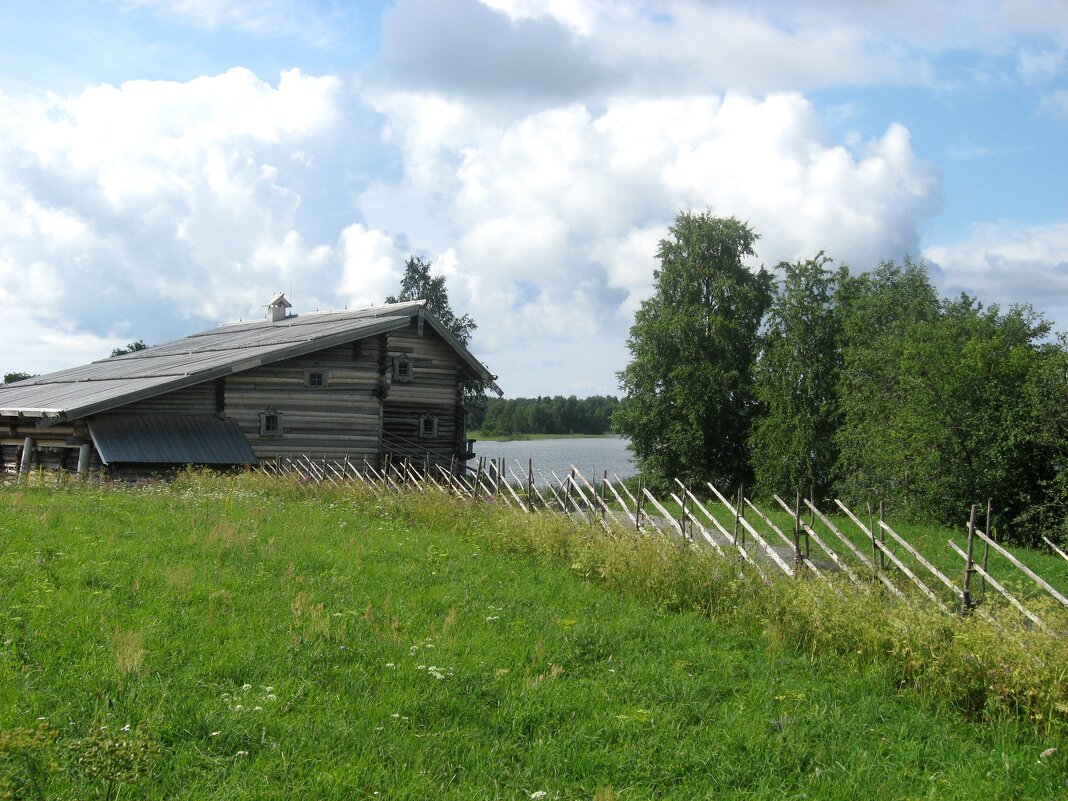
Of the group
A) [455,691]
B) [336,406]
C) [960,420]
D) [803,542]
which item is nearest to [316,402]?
[336,406]

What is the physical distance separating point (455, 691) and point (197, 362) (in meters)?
24.3

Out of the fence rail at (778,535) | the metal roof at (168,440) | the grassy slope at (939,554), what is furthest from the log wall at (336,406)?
the grassy slope at (939,554)

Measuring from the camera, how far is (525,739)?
639cm

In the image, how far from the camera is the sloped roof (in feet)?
79.7

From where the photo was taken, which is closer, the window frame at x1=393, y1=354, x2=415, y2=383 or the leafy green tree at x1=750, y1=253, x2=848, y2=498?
the window frame at x1=393, y1=354, x2=415, y2=383

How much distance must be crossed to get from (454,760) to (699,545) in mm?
6129

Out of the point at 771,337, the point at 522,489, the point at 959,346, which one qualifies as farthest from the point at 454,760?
the point at 771,337

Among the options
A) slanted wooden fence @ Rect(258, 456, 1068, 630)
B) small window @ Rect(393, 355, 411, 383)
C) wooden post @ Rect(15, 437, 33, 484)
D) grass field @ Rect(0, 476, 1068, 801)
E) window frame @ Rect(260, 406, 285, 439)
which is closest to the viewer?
grass field @ Rect(0, 476, 1068, 801)

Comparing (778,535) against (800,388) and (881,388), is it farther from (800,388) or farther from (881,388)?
(800,388)

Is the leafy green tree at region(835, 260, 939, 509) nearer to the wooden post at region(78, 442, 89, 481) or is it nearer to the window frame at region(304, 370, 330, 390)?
the window frame at region(304, 370, 330, 390)

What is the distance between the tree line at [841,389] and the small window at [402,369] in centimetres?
1201

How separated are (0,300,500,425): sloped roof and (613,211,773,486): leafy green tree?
8.89 meters

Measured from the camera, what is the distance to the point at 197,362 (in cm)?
2864

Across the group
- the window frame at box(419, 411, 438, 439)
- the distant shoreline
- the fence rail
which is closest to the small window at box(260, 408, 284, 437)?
the fence rail
